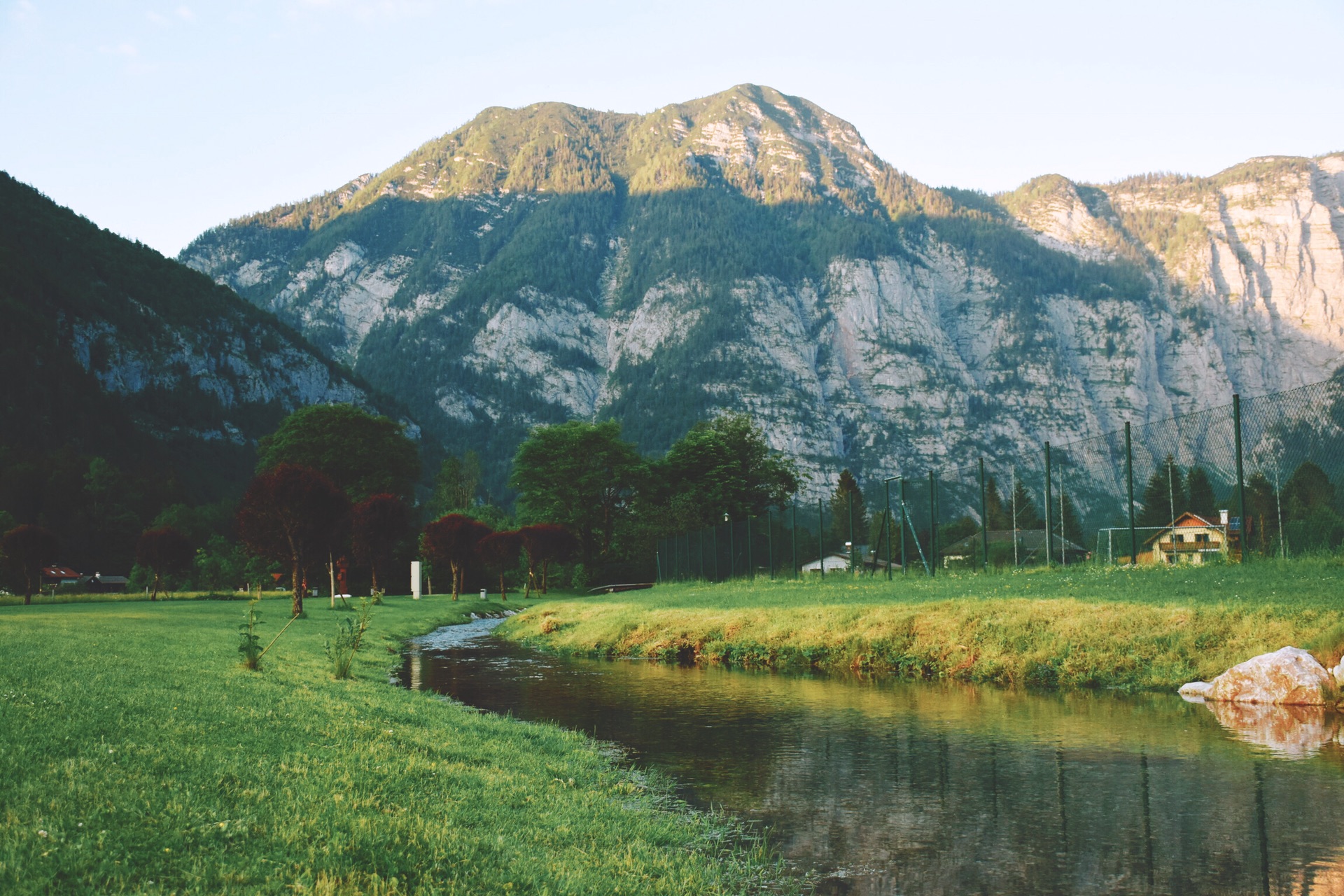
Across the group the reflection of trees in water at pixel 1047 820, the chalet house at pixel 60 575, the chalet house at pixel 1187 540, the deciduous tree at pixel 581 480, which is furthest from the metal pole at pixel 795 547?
the chalet house at pixel 60 575

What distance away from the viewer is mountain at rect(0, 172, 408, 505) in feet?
449

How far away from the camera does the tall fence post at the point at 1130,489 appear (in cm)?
2434

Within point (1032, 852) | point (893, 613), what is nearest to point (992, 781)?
point (1032, 852)

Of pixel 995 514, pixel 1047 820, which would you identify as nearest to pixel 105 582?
pixel 995 514

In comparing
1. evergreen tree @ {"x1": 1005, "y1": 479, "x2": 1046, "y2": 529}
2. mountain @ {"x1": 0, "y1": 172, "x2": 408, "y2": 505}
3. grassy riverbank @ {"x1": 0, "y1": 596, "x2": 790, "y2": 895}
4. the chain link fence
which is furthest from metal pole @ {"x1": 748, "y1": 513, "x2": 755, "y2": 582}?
mountain @ {"x1": 0, "y1": 172, "x2": 408, "y2": 505}

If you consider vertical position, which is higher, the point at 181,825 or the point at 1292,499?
the point at 1292,499

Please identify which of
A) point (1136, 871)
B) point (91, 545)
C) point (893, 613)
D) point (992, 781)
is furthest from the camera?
point (91, 545)

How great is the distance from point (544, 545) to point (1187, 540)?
4608 cm

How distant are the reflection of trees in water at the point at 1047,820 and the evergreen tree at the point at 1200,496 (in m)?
20.7

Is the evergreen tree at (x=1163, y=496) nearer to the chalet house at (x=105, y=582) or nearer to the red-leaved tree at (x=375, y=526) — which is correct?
the red-leaved tree at (x=375, y=526)

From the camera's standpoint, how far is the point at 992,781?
9258 millimetres

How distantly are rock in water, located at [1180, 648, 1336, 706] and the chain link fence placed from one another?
873 cm

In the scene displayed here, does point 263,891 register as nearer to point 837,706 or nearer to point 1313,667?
point 837,706

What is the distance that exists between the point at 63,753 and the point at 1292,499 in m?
26.3
